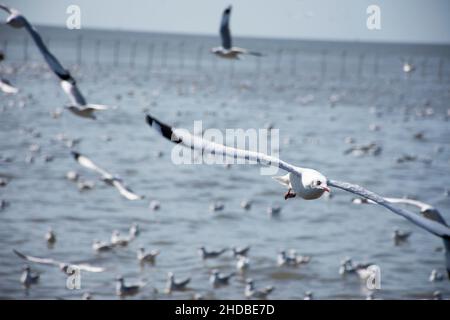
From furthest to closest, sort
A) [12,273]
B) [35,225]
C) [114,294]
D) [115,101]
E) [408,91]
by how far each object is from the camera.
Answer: [408,91] → [115,101] → [35,225] → [12,273] → [114,294]

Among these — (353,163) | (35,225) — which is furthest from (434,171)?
(35,225)

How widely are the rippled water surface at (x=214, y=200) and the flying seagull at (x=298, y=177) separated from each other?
4738 mm

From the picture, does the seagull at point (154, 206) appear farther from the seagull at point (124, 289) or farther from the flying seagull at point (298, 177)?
the flying seagull at point (298, 177)

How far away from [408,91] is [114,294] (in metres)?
45.3

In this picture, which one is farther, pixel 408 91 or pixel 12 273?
pixel 408 91

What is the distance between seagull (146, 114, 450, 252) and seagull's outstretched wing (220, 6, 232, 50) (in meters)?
4.43

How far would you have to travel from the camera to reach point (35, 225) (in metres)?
16.9

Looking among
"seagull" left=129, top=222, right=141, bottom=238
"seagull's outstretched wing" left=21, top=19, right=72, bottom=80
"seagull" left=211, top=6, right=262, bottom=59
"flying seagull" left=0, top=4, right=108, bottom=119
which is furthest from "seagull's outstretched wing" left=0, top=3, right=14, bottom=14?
"seagull" left=129, top=222, right=141, bottom=238

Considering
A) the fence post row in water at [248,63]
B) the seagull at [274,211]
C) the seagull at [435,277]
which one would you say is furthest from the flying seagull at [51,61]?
the fence post row in water at [248,63]

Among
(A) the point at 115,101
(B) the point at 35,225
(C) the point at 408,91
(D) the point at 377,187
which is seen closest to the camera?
(B) the point at 35,225

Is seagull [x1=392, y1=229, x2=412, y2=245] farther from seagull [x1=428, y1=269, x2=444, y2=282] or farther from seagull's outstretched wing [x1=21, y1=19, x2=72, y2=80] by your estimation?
seagull's outstretched wing [x1=21, y1=19, x2=72, y2=80]

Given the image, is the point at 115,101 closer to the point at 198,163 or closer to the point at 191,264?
the point at 198,163

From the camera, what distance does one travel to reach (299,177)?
25.6 ft

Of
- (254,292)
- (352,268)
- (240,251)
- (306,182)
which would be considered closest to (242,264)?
(240,251)
